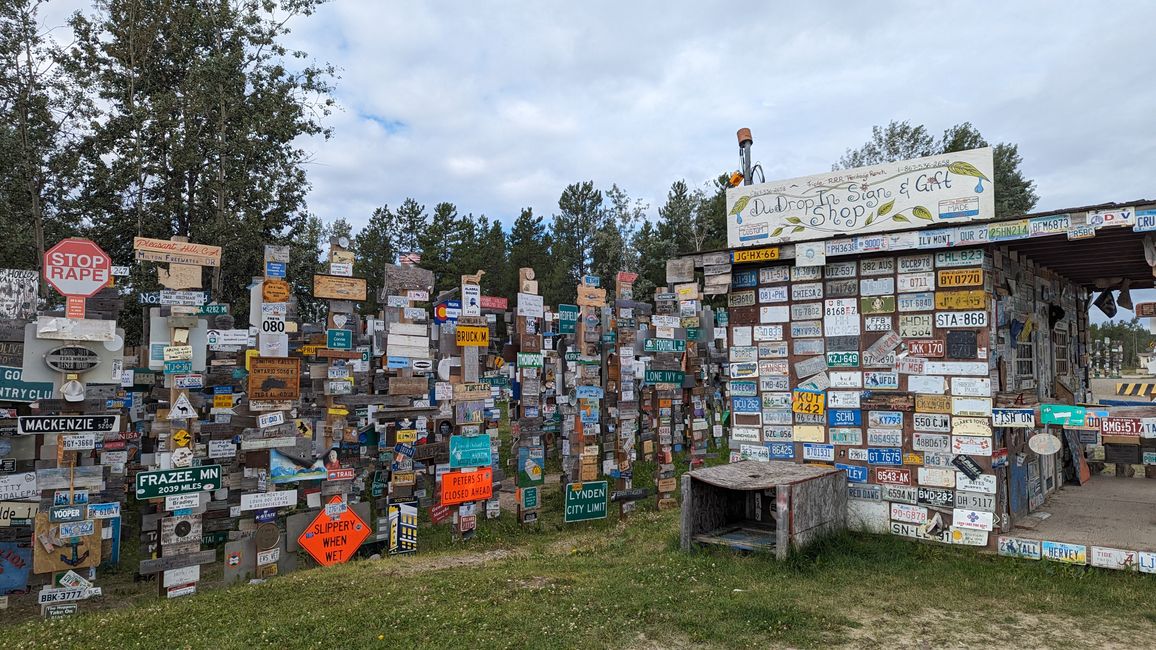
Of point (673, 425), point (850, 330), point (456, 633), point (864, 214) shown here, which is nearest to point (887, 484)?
point (850, 330)

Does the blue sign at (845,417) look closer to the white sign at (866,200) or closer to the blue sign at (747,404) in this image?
the blue sign at (747,404)

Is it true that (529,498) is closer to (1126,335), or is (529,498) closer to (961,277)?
(961,277)

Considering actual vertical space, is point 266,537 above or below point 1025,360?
below

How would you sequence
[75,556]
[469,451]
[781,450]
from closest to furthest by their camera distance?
1. [75,556]
2. [781,450]
3. [469,451]

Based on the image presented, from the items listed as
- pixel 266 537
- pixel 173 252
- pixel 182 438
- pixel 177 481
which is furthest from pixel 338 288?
pixel 266 537

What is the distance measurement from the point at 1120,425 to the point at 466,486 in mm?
8164

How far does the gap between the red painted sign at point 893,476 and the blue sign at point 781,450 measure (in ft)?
3.54

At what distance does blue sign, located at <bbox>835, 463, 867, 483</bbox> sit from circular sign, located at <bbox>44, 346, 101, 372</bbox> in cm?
862

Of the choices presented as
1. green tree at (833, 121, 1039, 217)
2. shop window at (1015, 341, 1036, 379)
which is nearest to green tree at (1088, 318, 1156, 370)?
green tree at (833, 121, 1039, 217)

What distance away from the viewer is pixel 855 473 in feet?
28.1

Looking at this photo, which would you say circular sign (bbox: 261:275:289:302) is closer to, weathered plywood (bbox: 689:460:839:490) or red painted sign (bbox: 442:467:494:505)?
red painted sign (bbox: 442:467:494:505)

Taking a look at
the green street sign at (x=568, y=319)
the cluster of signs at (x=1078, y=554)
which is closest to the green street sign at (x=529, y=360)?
the green street sign at (x=568, y=319)

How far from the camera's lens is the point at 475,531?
10.7m

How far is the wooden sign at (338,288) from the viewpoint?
914cm
